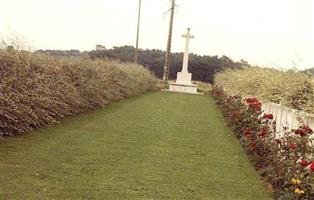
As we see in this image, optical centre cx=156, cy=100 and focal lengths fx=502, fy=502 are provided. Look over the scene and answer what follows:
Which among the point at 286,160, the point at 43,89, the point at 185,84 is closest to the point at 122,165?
the point at 286,160

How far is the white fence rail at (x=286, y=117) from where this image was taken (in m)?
6.55

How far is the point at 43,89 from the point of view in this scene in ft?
29.9

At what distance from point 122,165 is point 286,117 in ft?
9.44

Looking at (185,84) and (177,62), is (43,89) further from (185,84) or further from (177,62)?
(177,62)

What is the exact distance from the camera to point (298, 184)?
15.8 feet

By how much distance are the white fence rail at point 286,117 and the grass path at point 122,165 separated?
80cm

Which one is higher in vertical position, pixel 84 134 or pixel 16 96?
pixel 16 96

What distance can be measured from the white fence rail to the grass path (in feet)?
2.64

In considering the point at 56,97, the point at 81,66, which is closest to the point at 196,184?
the point at 56,97

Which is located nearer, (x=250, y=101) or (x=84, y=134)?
(x=84, y=134)

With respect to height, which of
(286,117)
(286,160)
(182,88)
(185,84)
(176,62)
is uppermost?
(176,62)

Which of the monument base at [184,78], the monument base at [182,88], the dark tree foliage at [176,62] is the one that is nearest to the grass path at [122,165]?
the monument base at [182,88]

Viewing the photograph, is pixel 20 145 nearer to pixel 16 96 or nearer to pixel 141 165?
pixel 16 96

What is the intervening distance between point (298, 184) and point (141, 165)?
7.28 feet
